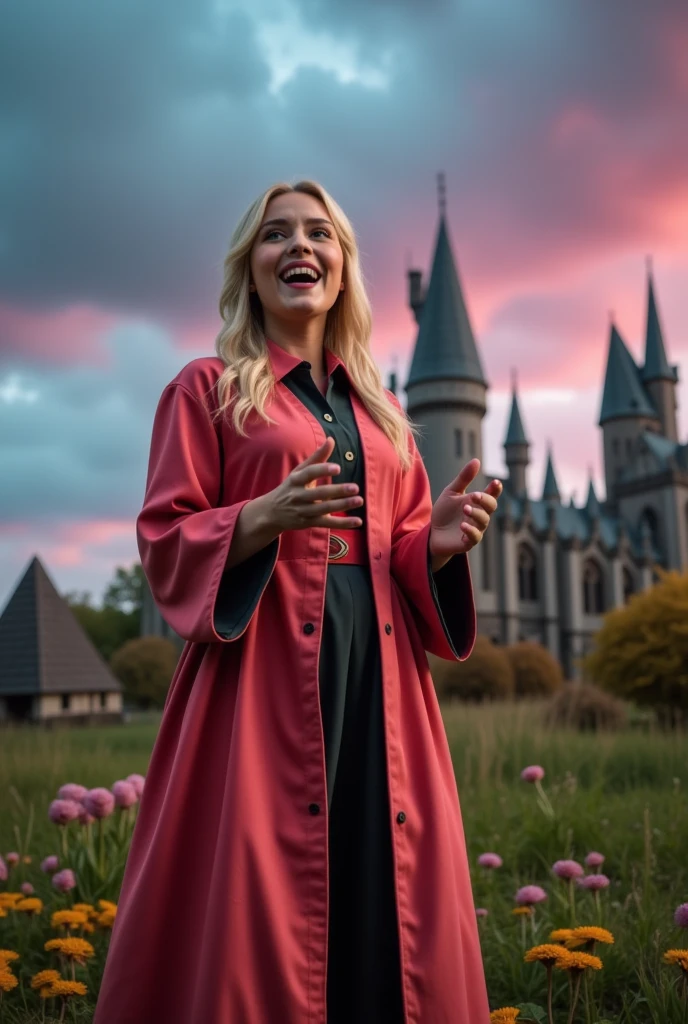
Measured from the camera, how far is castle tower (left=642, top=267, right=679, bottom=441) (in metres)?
54.3

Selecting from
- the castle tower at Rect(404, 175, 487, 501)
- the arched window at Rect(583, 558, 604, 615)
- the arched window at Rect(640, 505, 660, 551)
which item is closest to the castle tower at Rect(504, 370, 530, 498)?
the arched window at Rect(640, 505, 660, 551)

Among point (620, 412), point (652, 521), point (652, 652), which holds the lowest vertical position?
point (652, 652)

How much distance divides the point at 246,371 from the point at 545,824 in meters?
3.63

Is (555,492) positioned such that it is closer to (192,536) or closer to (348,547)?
(348,547)

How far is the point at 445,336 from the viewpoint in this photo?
117 ft

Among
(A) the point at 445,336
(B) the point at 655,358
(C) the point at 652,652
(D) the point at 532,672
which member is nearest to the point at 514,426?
(B) the point at 655,358

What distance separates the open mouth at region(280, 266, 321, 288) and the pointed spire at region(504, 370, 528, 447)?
50.2 m

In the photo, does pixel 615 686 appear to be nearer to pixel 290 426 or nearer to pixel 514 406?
pixel 290 426

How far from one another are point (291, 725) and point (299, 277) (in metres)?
1.30

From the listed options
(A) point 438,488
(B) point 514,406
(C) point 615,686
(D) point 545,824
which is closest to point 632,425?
(B) point 514,406

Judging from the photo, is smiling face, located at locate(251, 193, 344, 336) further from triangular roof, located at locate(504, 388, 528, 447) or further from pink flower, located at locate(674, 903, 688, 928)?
triangular roof, located at locate(504, 388, 528, 447)

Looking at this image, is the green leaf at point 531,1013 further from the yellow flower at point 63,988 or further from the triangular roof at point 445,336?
the triangular roof at point 445,336

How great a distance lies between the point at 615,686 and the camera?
13.7 meters

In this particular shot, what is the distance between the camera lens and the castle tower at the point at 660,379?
54.3 metres
